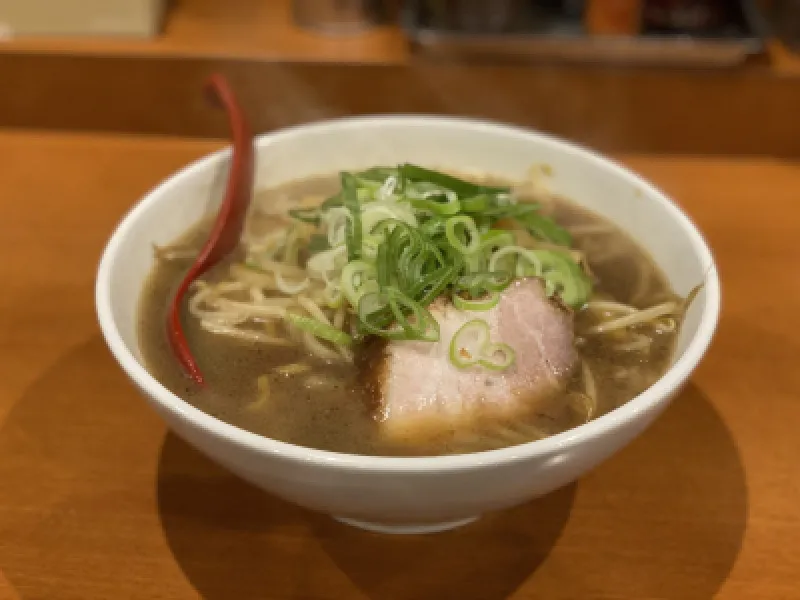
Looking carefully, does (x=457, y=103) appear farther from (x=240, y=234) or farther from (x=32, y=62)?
(x=32, y=62)

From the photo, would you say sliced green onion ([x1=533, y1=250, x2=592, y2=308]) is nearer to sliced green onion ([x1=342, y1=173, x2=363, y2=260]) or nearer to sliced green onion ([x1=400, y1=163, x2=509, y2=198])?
sliced green onion ([x1=400, y1=163, x2=509, y2=198])

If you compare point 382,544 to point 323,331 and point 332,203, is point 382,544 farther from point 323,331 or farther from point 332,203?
point 332,203

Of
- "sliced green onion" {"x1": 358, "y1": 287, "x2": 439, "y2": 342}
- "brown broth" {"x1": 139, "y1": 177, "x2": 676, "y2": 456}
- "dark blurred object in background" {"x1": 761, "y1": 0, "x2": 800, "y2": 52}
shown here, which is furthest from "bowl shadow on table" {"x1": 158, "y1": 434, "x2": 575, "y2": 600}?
"dark blurred object in background" {"x1": 761, "y1": 0, "x2": 800, "y2": 52}

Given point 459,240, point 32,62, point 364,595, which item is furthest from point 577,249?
point 32,62

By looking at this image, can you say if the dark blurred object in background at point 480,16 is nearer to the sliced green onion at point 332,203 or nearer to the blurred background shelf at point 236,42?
the blurred background shelf at point 236,42

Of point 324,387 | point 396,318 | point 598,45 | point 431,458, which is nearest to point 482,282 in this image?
point 396,318
